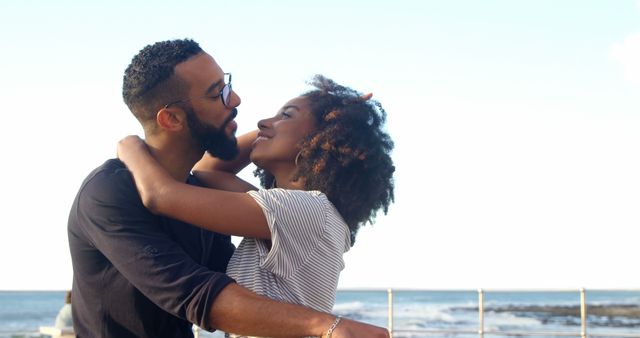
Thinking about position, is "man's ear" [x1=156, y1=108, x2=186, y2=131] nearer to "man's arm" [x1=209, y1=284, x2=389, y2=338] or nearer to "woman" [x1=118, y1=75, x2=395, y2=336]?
"woman" [x1=118, y1=75, x2=395, y2=336]

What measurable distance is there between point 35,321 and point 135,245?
38.3 m

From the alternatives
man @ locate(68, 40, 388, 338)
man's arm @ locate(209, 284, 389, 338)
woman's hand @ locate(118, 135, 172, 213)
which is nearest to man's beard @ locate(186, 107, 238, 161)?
man @ locate(68, 40, 388, 338)

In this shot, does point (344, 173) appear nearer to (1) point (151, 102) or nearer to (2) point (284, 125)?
(2) point (284, 125)

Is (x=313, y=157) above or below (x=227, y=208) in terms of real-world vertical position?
above

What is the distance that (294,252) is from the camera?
2684 mm

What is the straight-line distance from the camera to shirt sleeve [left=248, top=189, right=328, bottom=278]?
2.61m

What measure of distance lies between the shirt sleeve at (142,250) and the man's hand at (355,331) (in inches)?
11.8

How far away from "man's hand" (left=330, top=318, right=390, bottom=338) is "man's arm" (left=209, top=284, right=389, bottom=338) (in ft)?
0.07

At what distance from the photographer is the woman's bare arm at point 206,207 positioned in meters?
2.56

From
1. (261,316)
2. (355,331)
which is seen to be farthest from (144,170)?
(355,331)

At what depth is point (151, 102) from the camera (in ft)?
9.63

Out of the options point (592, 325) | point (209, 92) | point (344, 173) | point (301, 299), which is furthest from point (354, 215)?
point (592, 325)

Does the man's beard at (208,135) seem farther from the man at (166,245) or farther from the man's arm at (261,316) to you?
the man's arm at (261,316)

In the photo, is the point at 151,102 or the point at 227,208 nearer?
the point at 227,208
